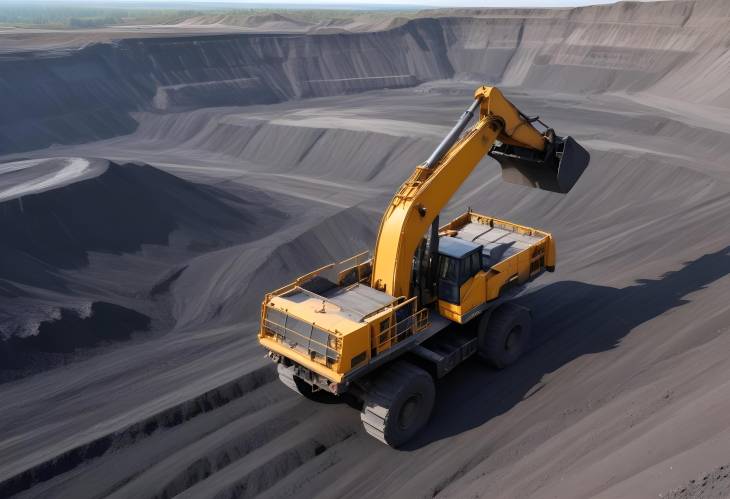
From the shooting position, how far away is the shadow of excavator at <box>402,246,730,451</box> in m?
10.5

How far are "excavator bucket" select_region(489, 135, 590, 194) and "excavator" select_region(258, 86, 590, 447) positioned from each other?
37mm

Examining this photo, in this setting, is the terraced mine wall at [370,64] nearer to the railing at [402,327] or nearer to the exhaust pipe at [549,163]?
the exhaust pipe at [549,163]

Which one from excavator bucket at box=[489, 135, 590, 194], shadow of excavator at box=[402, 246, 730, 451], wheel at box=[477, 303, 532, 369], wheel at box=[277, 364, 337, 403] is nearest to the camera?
shadow of excavator at box=[402, 246, 730, 451]

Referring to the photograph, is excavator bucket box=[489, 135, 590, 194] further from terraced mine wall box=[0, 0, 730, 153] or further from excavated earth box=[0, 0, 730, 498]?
terraced mine wall box=[0, 0, 730, 153]

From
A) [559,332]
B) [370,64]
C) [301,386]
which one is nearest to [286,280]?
[301,386]

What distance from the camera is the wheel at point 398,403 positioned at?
9430 millimetres

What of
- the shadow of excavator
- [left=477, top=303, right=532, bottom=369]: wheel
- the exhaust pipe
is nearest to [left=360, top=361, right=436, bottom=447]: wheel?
the shadow of excavator

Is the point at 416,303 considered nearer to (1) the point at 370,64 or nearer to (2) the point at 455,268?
(2) the point at 455,268

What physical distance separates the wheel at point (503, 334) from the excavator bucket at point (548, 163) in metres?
2.93

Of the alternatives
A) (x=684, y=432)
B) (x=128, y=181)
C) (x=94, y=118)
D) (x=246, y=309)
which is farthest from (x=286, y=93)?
(x=684, y=432)

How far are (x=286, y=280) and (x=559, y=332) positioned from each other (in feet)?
25.9

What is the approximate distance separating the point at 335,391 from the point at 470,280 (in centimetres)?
328

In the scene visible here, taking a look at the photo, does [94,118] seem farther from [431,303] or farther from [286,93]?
[431,303]

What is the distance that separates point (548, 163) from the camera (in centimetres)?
1267
